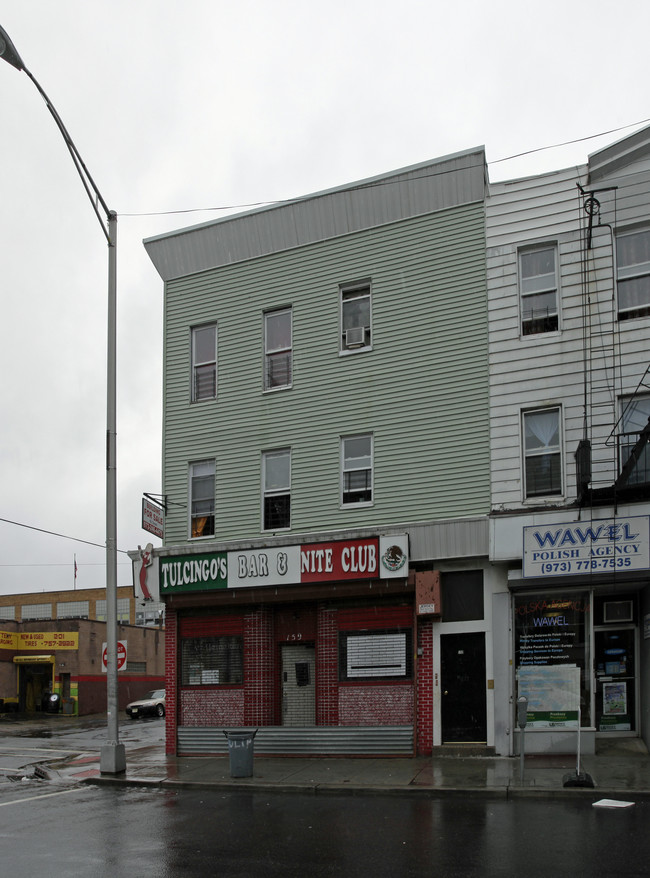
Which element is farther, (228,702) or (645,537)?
(228,702)

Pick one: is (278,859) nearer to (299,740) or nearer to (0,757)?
(299,740)

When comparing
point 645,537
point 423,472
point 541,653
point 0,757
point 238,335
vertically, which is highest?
point 238,335

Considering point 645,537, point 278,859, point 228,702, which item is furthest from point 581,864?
point 228,702

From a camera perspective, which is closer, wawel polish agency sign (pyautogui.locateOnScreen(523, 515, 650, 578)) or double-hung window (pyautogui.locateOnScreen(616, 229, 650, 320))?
wawel polish agency sign (pyautogui.locateOnScreen(523, 515, 650, 578))

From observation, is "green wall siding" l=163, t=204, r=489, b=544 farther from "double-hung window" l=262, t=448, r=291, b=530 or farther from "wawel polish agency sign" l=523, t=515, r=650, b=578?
"wawel polish agency sign" l=523, t=515, r=650, b=578

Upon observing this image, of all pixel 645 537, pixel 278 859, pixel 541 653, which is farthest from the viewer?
pixel 541 653

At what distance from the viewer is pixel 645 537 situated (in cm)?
1655

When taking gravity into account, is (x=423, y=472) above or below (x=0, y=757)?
above

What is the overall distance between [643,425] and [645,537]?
2.23 metres

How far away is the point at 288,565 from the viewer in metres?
20.4

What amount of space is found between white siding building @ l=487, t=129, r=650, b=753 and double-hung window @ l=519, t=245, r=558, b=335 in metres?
0.03

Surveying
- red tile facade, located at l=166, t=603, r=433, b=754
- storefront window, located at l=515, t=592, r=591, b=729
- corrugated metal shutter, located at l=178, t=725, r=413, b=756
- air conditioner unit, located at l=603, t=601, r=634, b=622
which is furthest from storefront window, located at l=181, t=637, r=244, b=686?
air conditioner unit, located at l=603, t=601, r=634, b=622

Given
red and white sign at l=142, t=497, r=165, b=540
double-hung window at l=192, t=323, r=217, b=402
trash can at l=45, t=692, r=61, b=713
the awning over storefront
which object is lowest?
trash can at l=45, t=692, r=61, b=713

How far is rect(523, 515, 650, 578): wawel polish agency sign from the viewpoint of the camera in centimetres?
1662
